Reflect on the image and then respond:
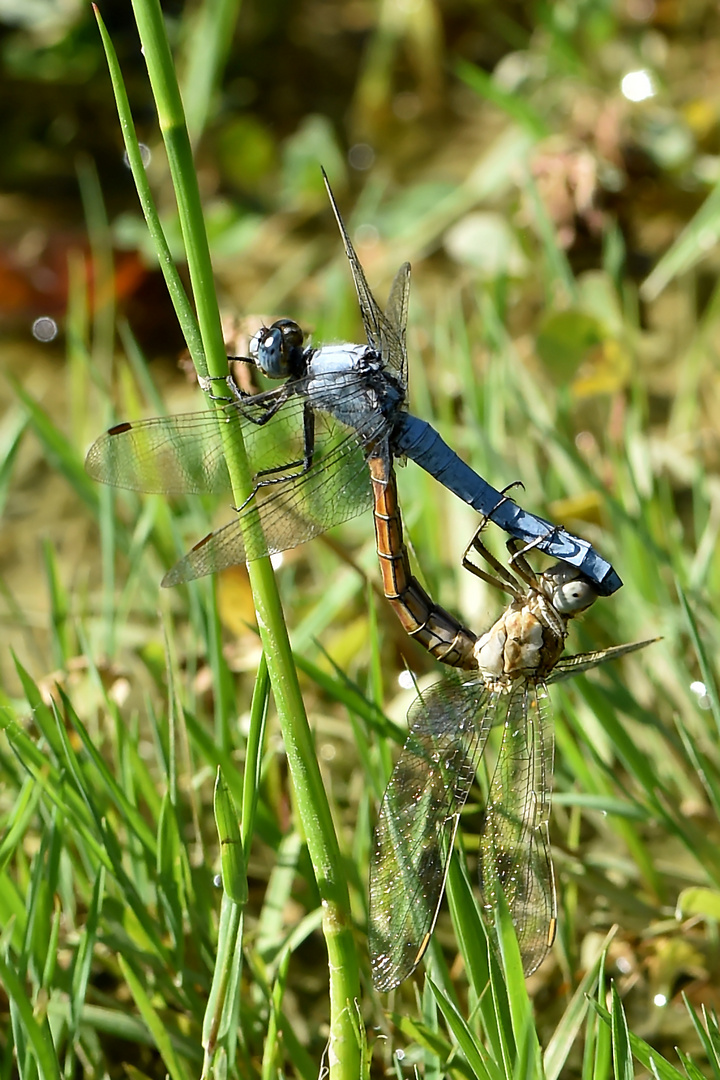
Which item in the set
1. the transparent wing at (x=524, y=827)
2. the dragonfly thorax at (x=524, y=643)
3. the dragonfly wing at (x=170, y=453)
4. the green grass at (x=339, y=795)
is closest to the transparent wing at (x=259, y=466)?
the dragonfly wing at (x=170, y=453)

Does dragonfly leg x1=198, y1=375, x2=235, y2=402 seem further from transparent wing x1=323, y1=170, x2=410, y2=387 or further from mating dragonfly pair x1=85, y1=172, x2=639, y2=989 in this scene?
transparent wing x1=323, y1=170, x2=410, y2=387

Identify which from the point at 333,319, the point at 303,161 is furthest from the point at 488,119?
the point at 333,319

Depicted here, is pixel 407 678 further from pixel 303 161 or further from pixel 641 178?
pixel 303 161

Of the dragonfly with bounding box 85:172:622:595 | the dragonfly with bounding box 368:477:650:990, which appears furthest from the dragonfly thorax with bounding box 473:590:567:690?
the dragonfly with bounding box 85:172:622:595

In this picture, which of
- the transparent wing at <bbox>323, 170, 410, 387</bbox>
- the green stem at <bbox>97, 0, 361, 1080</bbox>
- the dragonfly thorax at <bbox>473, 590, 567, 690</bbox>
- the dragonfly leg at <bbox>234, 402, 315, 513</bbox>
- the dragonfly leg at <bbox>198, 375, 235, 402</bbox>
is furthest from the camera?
the transparent wing at <bbox>323, 170, 410, 387</bbox>

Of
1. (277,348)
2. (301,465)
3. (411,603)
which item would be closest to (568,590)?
(411,603)

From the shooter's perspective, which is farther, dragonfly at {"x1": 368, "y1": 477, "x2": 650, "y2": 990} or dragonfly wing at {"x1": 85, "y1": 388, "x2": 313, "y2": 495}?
dragonfly wing at {"x1": 85, "y1": 388, "x2": 313, "y2": 495}
